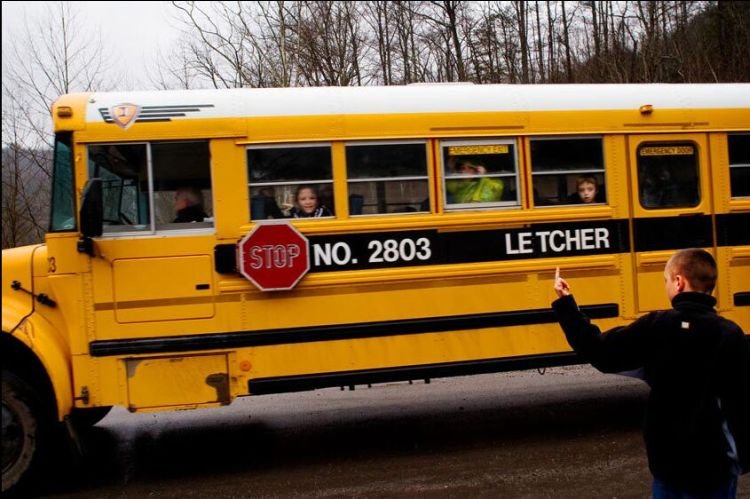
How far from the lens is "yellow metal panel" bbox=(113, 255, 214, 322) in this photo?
4695 millimetres

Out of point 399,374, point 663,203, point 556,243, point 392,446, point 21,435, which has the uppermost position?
point 663,203

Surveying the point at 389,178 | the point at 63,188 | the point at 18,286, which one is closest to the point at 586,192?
the point at 389,178

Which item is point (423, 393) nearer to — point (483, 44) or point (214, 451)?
point (214, 451)

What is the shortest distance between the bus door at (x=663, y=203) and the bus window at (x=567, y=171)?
30 centimetres

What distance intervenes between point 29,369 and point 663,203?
5041 millimetres

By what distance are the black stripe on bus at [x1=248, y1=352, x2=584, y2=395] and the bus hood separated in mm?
1686

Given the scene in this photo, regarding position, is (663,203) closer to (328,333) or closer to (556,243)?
(556,243)

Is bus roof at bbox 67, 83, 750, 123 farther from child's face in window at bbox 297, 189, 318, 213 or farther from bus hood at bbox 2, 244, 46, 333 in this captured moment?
bus hood at bbox 2, 244, 46, 333

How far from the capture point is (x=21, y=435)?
4.60 meters

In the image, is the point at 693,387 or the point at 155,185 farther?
the point at 155,185

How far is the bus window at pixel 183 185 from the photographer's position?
15.8 feet

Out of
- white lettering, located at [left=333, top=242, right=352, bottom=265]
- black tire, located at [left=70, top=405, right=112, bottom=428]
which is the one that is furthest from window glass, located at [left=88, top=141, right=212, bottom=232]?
black tire, located at [left=70, top=405, right=112, bottom=428]

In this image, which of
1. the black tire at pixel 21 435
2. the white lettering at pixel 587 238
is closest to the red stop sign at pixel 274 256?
the black tire at pixel 21 435

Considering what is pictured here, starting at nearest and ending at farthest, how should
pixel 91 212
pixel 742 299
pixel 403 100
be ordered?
1. pixel 91 212
2. pixel 403 100
3. pixel 742 299
